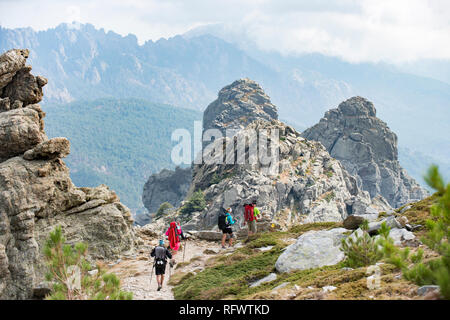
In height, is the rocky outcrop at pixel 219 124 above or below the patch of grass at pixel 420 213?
above

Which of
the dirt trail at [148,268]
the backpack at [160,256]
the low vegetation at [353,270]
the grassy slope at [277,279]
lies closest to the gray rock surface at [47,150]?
the dirt trail at [148,268]

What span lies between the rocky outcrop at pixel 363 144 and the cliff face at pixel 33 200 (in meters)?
154

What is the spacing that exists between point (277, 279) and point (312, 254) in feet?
8.67

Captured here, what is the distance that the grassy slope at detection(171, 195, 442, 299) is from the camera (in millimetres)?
12383

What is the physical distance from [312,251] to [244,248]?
6.93 meters

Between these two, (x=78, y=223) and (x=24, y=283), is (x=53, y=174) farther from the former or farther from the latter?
(x=24, y=283)


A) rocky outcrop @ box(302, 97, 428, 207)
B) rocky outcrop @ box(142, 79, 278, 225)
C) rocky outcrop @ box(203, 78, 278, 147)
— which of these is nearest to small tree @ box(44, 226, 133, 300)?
rocky outcrop @ box(302, 97, 428, 207)

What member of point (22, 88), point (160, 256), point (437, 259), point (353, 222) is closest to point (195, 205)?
point (22, 88)

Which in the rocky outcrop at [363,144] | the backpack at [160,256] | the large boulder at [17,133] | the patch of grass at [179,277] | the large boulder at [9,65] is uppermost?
the rocky outcrop at [363,144]

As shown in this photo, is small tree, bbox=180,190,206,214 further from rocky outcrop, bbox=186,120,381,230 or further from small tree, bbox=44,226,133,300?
small tree, bbox=44,226,133,300

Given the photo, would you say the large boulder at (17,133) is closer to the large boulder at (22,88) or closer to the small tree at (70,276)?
the large boulder at (22,88)

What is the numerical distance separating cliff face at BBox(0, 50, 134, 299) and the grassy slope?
269 inches

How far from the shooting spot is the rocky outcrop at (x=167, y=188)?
193500mm
